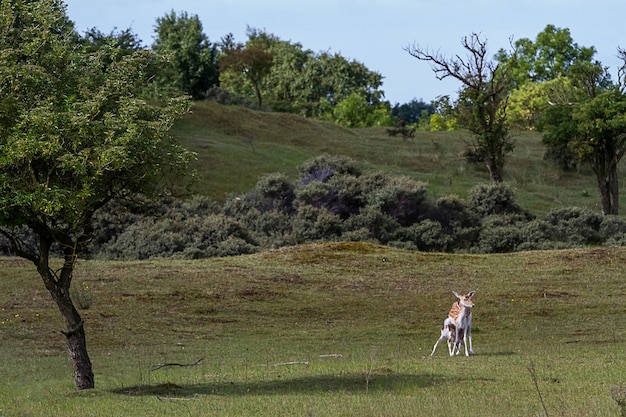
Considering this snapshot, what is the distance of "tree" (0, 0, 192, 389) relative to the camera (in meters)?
16.0

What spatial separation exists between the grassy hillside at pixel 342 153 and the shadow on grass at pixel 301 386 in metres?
43.2

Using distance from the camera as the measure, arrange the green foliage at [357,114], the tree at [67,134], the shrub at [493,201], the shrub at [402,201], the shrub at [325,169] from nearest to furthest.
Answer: the tree at [67,134], the shrub at [402,201], the shrub at [493,201], the shrub at [325,169], the green foliage at [357,114]

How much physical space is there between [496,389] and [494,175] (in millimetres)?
46372

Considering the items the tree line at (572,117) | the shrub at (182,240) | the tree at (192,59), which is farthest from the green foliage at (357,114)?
the shrub at (182,240)

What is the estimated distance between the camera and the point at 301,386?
690 inches

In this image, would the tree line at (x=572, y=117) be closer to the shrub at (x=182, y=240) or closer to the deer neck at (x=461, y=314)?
the shrub at (x=182, y=240)

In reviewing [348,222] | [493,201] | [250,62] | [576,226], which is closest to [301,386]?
[348,222]

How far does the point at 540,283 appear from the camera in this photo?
34.8 metres

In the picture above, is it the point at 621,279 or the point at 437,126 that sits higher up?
the point at 437,126

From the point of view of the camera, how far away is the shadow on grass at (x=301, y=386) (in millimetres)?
16875

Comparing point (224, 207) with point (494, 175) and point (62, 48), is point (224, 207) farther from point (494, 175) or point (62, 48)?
point (62, 48)

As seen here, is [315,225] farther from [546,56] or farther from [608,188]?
[546,56]

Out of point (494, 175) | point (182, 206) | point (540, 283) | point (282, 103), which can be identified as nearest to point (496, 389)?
point (540, 283)

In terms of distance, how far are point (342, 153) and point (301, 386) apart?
61.9 meters
